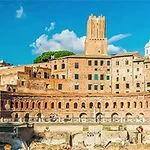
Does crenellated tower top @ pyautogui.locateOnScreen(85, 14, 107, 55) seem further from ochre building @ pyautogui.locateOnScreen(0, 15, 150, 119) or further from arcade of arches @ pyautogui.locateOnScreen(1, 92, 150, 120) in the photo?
arcade of arches @ pyautogui.locateOnScreen(1, 92, 150, 120)

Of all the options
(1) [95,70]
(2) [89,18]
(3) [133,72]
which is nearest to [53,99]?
(1) [95,70]

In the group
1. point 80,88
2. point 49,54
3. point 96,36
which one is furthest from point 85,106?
point 49,54

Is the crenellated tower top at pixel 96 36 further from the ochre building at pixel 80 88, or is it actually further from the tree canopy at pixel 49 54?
the tree canopy at pixel 49 54

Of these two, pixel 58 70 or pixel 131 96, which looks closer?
pixel 131 96

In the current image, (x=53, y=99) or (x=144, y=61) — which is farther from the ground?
(x=144, y=61)

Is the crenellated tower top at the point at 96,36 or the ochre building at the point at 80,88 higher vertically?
the crenellated tower top at the point at 96,36

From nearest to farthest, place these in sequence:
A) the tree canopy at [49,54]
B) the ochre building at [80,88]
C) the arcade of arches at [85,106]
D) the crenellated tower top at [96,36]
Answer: the ochre building at [80,88] < the arcade of arches at [85,106] < the crenellated tower top at [96,36] < the tree canopy at [49,54]

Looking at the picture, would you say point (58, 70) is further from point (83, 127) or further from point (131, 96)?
point (83, 127)

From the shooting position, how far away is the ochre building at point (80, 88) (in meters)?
72.9

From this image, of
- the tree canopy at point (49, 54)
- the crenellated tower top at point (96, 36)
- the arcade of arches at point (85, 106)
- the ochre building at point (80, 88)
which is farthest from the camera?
the tree canopy at point (49, 54)

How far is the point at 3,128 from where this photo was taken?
4591 cm

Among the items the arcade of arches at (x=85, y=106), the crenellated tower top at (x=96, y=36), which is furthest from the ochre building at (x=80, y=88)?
the crenellated tower top at (x=96, y=36)

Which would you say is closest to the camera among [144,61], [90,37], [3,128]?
[3,128]

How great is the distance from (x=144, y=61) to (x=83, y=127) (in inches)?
1155
